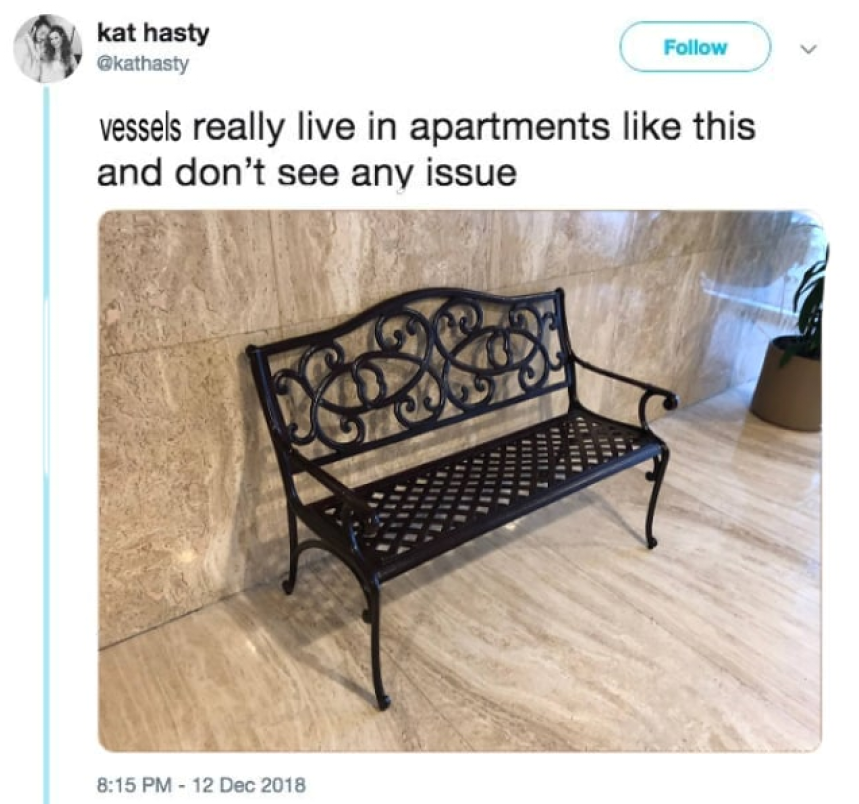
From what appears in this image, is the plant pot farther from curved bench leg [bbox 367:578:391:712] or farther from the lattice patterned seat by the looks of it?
curved bench leg [bbox 367:578:391:712]

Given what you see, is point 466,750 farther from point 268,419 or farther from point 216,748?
point 268,419

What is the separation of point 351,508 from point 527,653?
76cm

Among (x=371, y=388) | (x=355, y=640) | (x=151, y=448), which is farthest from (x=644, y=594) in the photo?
(x=151, y=448)

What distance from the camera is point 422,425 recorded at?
2.18 meters

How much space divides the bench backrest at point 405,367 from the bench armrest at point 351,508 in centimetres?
15

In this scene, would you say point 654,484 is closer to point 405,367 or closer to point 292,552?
point 405,367

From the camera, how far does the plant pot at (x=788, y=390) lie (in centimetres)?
328

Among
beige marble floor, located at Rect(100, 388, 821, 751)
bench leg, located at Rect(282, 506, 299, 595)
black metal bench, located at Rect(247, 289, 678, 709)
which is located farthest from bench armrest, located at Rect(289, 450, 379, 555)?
beige marble floor, located at Rect(100, 388, 821, 751)

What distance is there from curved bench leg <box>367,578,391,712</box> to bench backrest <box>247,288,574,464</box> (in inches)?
19.3
